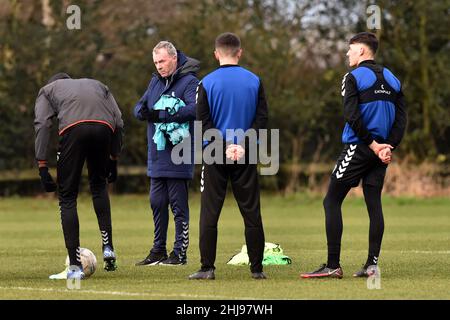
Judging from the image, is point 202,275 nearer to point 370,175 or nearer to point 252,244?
point 252,244

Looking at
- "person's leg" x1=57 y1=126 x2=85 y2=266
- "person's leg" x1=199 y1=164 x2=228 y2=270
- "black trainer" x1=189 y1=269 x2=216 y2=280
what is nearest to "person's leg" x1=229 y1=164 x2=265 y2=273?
"person's leg" x1=199 y1=164 x2=228 y2=270

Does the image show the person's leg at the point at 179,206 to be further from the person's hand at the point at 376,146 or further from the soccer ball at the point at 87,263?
the person's hand at the point at 376,146

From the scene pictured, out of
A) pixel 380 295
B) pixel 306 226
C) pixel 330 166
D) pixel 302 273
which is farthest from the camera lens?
pixel 330 166

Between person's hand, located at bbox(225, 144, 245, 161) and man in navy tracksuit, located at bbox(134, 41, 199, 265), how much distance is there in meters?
1.97

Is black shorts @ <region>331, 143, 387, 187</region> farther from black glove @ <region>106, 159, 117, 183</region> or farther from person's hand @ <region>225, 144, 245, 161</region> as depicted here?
black glove @ <region>106, 159, 117, 183</region>

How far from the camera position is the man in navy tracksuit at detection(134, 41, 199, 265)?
12.4 m

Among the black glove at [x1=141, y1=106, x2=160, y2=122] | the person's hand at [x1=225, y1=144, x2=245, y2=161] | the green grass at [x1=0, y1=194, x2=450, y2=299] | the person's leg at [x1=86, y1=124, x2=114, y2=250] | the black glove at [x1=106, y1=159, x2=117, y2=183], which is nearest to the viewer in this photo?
the green grass at [x1=0, y1=194, x2=450, y2=299]

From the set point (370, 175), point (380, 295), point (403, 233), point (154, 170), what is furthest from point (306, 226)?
point (380, 295)

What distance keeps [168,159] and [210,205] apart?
1.97m

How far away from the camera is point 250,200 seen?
10602 millimetres

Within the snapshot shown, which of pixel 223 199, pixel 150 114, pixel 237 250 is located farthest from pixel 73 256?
pixel 237 250

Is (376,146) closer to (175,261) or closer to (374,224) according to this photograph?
(374,224)

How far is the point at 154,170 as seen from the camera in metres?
12.6

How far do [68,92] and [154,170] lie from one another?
1.97 metres
